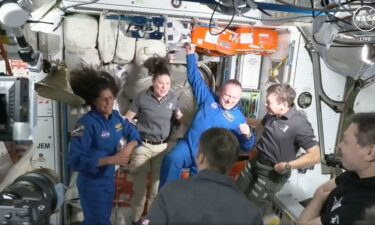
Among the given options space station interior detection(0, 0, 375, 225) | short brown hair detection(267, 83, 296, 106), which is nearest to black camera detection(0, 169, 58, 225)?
space station interior detection(0, 0, 375, 225)

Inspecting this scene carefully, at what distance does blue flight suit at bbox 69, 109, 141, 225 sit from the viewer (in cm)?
279

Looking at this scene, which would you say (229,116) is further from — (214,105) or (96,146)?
(96,146)

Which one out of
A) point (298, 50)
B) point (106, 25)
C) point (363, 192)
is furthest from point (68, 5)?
point (363, 192)

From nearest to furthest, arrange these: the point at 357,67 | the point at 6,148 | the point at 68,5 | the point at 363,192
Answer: the point at 363,192 < the point at 6,148 < the point at 357,67 < the point at 68,5

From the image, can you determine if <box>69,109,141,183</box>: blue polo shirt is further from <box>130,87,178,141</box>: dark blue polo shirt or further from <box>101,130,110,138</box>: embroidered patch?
<box>130,87,178,141</box>: dark blue polo shirt

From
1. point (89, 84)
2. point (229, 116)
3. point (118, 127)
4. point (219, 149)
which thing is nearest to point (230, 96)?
point (229, 116)

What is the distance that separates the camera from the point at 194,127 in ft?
11.9

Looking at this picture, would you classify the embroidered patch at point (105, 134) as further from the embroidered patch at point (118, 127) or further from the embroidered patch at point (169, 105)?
the embroidered patch at point (169, 105)

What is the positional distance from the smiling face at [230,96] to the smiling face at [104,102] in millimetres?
1207

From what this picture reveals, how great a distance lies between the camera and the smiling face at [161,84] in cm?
341

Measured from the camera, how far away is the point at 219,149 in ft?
6.43

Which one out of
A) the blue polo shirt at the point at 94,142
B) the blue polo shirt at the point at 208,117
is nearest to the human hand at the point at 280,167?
the blue polo shirt at the point at 208,117

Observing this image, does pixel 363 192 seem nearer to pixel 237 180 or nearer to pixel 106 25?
pixel 237 180

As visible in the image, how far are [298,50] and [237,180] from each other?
1.55 metres
